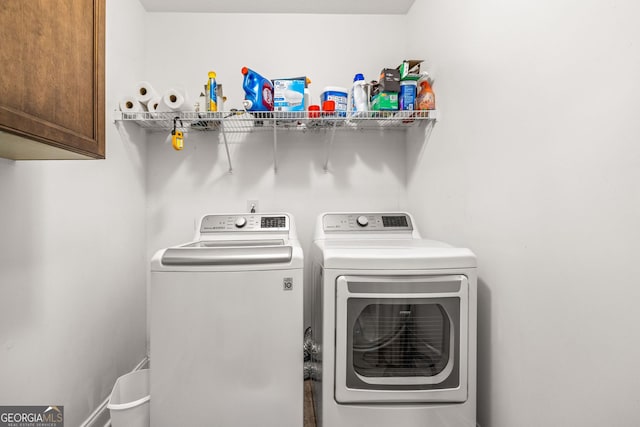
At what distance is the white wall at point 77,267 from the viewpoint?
1.10 meters

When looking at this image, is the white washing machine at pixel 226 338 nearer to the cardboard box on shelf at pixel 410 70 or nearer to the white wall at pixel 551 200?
the white wall at pixel 551 200

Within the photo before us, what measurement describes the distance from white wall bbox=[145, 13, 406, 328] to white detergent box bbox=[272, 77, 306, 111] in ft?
1.28

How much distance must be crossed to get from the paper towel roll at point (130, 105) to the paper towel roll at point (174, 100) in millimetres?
131

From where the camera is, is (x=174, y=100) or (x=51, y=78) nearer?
(x=51, y=78)

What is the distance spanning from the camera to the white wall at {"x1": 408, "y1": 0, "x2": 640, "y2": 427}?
2.60 ft

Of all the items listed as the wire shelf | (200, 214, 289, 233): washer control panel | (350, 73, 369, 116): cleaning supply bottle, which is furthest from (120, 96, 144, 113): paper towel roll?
(350, 73, 369, 116): cleaning supply bottle

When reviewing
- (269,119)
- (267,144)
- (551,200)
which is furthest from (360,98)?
(551,200)

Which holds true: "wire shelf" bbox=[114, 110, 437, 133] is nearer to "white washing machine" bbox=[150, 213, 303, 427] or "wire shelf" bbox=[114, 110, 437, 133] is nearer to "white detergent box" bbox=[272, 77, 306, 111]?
"white detergent box" bbox=[272, 77, 306, 111]

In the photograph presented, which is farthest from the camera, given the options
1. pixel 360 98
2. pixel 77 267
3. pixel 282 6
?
pixel 282 6

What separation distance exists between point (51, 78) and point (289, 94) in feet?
3.81

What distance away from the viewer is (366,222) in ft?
6.15

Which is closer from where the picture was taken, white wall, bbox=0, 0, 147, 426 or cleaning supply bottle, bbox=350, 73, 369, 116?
white wall, bbox=0, 0, 147, 426

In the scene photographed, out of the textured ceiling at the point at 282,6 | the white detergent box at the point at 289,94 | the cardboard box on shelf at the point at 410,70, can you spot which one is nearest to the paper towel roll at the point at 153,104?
the white detergent box at the point at 289,94

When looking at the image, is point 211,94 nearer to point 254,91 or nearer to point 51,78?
point 254,91
